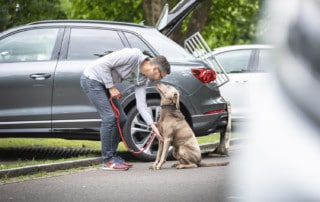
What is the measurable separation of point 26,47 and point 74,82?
83 cm

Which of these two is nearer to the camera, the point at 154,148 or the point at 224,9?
the point at 154,148

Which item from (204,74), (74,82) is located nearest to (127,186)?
(74,82)

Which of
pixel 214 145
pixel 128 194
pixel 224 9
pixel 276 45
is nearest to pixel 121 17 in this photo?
pixel 224 9

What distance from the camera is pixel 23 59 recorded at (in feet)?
30.1

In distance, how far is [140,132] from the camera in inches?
362

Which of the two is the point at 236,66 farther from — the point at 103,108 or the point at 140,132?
the point at 103,108

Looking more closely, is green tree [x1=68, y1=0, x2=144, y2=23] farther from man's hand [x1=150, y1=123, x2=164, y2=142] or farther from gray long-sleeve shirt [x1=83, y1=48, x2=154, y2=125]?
man's hand [x1=150, y1=123, x2=164, y2=142]

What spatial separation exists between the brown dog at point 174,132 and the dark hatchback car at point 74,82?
0.81m

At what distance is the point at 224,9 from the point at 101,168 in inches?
717

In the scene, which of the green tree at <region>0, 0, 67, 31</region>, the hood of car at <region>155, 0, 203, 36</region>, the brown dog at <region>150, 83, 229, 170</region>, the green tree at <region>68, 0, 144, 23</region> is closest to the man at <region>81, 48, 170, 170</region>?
the brown dog at <region>150, 83, 229, 170</region>

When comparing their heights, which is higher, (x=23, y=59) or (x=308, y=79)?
(x=308, y=79)

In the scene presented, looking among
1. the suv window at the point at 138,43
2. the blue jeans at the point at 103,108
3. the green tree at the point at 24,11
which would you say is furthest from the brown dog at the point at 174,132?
the green tree at the point at 24,11

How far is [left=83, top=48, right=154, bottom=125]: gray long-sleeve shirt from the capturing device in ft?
26.5

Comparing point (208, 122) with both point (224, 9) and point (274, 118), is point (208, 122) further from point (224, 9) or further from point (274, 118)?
point (224, 9)
